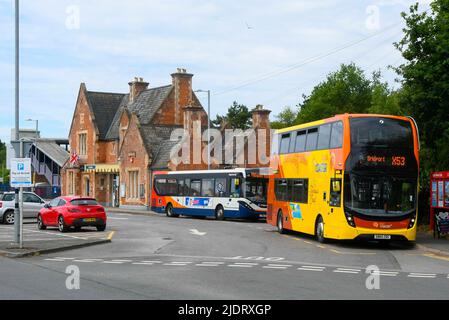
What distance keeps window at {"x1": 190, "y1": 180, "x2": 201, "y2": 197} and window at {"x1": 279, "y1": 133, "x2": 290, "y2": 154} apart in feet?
49.5

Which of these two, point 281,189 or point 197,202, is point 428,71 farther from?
point 197,202

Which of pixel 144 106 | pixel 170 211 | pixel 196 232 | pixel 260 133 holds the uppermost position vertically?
pixel 144 106

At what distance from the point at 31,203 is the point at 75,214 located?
8.25 metres

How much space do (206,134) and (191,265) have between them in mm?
39810

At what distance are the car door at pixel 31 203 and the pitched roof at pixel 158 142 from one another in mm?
18966

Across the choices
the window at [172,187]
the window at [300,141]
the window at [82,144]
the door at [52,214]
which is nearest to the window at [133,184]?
the window at [82,144]

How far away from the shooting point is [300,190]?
89.1 ft

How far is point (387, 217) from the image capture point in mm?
22906

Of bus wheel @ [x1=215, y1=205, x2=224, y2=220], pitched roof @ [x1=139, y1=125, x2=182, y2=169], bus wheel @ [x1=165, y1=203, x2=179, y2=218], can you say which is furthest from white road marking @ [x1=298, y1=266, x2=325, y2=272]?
pitched roof @ [x1=139, y1=125, x2=182, y2=169]

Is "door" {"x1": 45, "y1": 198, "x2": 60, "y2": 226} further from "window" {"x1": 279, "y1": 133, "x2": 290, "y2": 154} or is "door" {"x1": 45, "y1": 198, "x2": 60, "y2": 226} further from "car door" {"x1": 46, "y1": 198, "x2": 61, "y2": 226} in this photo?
"window" {"x1": 279, "y1": 133, "x2": 290, "y2": 154}

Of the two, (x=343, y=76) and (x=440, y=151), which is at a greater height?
(x=343, y=76)

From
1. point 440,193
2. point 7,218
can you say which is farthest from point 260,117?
point 440,193
